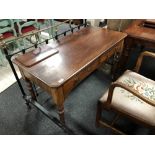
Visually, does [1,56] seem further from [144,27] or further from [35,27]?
[144,27]

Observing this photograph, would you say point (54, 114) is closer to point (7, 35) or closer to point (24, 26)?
point (7, 35)

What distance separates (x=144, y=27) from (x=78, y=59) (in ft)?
3.63

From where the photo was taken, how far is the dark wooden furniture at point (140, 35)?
157 centimetres

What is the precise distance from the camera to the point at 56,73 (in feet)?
3.40

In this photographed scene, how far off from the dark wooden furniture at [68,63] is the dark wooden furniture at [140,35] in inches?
6.5

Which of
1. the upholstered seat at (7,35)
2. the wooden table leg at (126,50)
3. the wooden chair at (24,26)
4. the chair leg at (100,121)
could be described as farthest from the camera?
the wooden chair at (24,26)

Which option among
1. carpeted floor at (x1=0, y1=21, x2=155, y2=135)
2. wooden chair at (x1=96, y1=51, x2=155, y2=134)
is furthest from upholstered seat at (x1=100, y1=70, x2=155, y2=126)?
carpeted floor at (x1=0, y1=21, x2=155, y2=135)

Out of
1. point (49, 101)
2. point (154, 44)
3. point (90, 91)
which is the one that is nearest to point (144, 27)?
point (154, 44)

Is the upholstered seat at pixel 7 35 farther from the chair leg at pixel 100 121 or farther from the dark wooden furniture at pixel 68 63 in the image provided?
the chair leg at pixel 100 121

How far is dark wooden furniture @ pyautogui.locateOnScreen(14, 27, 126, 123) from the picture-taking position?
101 cm

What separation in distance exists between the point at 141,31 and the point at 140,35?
120mm

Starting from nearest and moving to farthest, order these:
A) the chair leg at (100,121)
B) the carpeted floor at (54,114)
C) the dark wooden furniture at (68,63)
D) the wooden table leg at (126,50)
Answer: the dark wooden furniture at (68,63), the chair leg at (100,121), the carpeted floor at (54,114), the wooden table leg at (126,50)

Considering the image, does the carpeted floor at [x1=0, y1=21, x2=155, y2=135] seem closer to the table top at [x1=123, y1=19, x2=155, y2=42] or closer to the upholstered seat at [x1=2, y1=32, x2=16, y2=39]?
the table top at [x1=123, y1=19, x2=155, y2=42]

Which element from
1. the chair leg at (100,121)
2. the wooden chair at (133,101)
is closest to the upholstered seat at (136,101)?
the wooden chair at (133,101)
